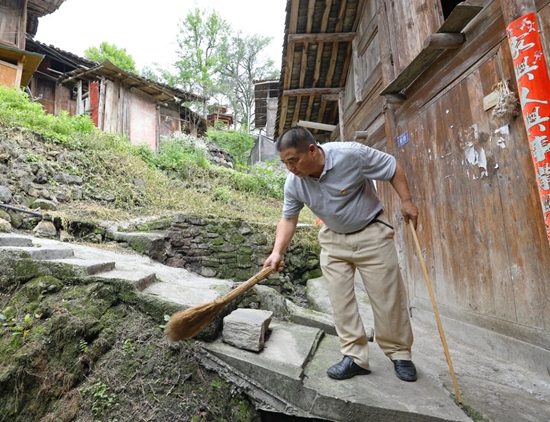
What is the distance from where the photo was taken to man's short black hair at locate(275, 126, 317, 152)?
6.41 feet

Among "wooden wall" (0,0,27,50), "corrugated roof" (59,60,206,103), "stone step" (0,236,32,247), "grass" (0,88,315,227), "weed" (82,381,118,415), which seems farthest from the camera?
"wooden wall" (0,0,27,50)

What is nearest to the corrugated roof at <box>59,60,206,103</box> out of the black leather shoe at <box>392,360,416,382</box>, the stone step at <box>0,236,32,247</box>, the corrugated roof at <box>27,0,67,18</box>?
the corrugated roof at <box>27,0,67,18</box>

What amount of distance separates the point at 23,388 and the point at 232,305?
4.35 ft

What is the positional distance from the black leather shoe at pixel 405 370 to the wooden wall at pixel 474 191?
101 cm

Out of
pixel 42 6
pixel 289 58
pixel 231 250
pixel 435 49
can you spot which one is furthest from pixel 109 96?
pixel 435 49

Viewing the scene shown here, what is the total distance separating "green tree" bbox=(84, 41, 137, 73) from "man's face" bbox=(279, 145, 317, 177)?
81.3 feet

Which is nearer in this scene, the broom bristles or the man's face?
the broom bristles

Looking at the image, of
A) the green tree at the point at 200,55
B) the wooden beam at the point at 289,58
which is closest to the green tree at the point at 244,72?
the green tree at the point at 200,55

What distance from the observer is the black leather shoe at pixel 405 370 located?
1944mm

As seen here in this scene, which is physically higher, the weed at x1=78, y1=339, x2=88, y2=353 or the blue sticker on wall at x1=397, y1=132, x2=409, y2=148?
the blue sticker on wall at x1=397, y1=132, x2=409, y2=148

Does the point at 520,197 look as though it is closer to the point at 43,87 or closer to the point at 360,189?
the point at 360,189

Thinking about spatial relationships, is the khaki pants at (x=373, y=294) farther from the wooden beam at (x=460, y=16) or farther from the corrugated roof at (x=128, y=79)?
the corrugated roof at (x=128, y=79)

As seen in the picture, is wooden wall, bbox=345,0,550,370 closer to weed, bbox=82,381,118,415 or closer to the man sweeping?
the man sweeping

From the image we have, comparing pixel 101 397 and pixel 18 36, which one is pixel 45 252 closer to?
pixel 101 397
